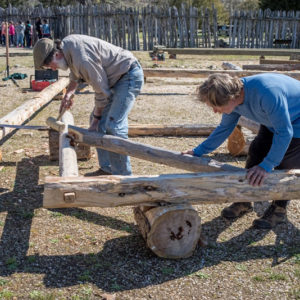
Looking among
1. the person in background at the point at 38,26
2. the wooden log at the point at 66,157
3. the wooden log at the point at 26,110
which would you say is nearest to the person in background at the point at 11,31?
the person in background at the point at 38,26

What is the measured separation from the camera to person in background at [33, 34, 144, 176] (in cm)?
404

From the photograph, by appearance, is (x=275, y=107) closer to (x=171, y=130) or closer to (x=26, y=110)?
(x=171, y=130)

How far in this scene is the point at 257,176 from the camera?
3430 millimetres

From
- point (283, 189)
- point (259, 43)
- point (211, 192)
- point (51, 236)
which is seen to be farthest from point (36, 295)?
point (259, 43)

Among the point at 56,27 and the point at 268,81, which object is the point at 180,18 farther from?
the point at 268,81

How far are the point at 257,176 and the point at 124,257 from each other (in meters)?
1.24

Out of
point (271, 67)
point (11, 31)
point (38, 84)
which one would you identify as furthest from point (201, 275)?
point (11, 31)

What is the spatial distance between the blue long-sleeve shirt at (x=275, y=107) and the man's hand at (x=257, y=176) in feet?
0.15

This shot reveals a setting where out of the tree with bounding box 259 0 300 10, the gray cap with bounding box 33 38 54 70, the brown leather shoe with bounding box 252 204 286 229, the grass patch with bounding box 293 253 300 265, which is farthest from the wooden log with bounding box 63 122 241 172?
the tree with bounding box 259 0 300 10

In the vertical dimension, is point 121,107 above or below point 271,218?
above

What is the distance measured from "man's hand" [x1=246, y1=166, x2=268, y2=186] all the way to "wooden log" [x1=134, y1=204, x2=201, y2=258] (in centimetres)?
51

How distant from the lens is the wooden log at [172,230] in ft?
11.1

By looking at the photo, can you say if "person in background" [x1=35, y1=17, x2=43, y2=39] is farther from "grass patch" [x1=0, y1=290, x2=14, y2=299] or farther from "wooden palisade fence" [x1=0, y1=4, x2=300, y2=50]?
"grass patch" [x1=0, y1=290, x2=14, y2=299]

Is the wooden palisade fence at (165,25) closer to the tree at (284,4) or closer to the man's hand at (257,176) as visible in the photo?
the tree at (284,4)
